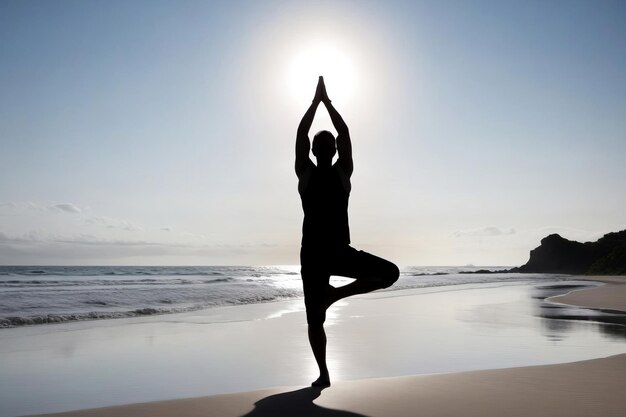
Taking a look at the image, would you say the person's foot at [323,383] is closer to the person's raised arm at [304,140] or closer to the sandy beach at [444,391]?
the sandy beach at [444,391]

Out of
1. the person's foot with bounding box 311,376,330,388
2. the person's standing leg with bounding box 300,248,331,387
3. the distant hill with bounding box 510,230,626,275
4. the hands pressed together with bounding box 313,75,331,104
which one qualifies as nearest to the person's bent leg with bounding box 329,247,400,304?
the person's standing leg with bounding box 300,248,331,387

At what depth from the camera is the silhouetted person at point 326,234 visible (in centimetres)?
459

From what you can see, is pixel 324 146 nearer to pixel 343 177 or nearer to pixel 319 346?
pixel 343 177

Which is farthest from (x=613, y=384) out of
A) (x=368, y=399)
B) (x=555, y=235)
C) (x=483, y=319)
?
(x=555, y=235)

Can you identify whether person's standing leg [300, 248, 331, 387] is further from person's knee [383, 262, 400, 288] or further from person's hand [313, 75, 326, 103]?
person's hand [313, 75, 326, 103]

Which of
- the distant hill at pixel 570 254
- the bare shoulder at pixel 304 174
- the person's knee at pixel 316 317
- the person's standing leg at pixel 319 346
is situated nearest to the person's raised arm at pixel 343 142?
the bare shoulder at pixel 304 174

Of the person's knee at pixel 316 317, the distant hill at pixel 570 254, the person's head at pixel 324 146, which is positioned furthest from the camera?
the distant hill at pixel 570 254

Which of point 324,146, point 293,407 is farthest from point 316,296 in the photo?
point 324,146

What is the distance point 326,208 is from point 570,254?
109 metres

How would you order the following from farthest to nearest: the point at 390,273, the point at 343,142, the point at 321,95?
1. the point at 321,95
2. the point at 343,142
3. the point at 390,273

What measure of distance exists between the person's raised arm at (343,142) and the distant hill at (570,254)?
7564 cm

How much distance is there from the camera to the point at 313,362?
6637 millimetres

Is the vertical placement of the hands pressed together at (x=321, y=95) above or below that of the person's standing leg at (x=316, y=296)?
above

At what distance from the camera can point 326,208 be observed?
15.6 feet
